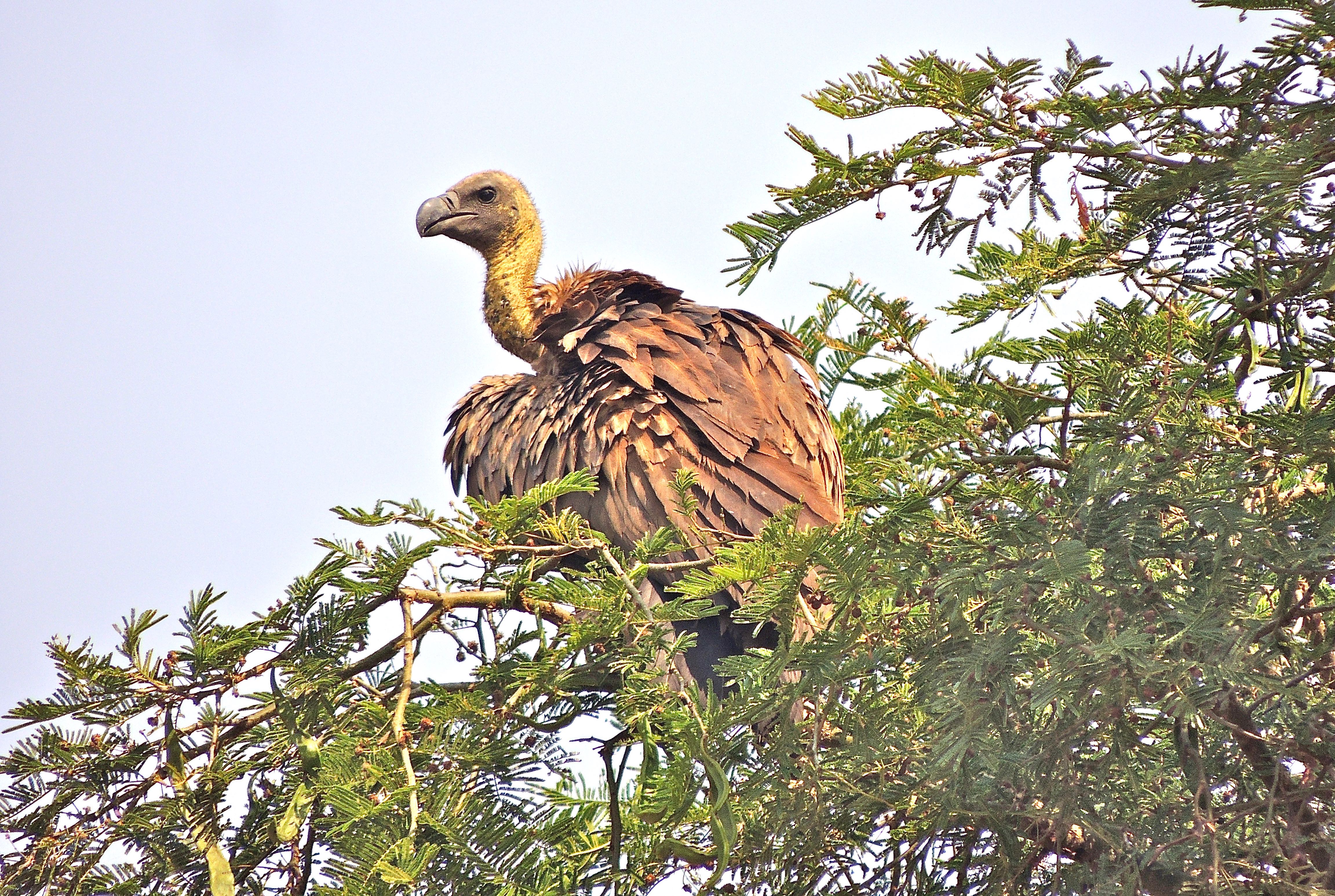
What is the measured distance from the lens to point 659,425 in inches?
177

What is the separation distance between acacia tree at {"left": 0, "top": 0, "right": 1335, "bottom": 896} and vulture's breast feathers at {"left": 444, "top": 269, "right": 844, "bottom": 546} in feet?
3.05

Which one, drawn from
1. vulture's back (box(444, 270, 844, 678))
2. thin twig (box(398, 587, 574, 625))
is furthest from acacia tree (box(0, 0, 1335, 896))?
vulture's back (box(444, 270, 844, 678))

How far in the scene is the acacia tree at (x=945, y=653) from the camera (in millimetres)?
2518

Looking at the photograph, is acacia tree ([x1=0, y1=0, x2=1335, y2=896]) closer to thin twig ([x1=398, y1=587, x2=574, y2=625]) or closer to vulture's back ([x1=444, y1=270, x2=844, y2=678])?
thin twig ([x1=398, y1=587, x2=574, y2=625])

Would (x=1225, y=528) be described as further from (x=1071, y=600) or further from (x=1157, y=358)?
(x=1157, y=358)

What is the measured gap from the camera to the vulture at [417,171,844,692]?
4.32 m

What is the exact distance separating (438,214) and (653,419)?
2.79 m

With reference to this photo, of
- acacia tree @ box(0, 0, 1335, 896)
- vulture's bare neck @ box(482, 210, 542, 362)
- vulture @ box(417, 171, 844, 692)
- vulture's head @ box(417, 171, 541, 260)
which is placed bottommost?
acacia tree @ box(0, 0, 1335, 896)

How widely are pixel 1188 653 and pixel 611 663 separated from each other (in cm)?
127

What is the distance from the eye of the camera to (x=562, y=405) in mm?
4820

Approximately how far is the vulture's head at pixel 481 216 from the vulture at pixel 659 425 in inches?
46.9

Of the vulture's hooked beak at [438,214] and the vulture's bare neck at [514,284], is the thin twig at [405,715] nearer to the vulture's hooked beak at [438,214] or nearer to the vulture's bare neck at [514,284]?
the vulture's bare neck at [514,284]

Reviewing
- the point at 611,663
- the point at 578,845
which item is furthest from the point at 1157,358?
the point at 578,845

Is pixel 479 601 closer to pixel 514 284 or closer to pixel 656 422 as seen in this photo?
pixel 656 422
